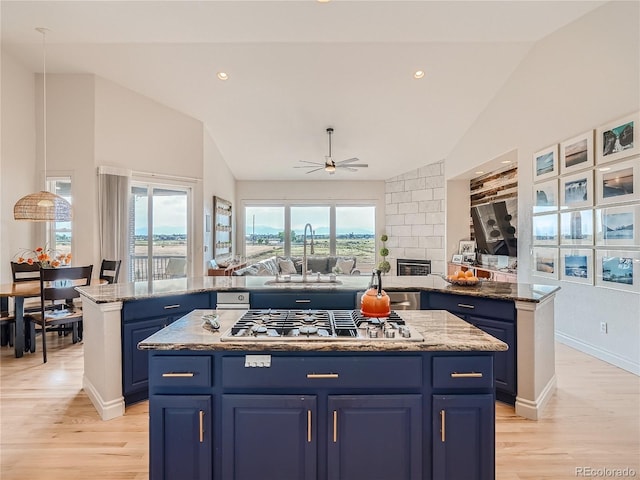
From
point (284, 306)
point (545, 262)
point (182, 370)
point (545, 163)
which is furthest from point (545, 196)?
point (182, 370)

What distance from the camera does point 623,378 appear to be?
3.12 metres

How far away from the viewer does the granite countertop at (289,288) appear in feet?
8.23

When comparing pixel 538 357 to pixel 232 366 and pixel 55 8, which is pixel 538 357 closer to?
pixel 232 366

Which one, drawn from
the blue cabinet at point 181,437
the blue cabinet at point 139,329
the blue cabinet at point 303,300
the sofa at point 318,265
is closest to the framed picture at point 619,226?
the blue cabinet at point 303,300

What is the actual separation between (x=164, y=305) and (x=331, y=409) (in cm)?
177

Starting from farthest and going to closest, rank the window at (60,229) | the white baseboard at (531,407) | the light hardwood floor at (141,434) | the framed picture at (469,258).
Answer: the framed picture at (469,258) < the window at (60,229) < the white baseboard at (531,407) < the light hardwood floor at (141,434)

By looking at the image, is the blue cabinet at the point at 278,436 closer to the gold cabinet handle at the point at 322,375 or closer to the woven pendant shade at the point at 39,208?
the gold cabinet handle at the point at 322,375

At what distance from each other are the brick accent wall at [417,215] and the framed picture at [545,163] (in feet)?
9.05

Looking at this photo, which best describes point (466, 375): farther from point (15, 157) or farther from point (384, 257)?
point (384, 257)

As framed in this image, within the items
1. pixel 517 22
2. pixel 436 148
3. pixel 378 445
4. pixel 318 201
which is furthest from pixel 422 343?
pixel 318 201

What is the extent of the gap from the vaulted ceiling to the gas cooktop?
3.00 m

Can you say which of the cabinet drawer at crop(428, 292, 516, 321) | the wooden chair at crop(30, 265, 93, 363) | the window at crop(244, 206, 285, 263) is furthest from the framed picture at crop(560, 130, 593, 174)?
the window at crop(244, 206, 285, 263)

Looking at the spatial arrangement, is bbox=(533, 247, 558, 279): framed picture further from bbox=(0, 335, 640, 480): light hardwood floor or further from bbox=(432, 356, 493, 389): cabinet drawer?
bbox=(432, 356, 493, 389): cabinet drawer

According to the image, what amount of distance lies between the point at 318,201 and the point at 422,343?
303 inches
